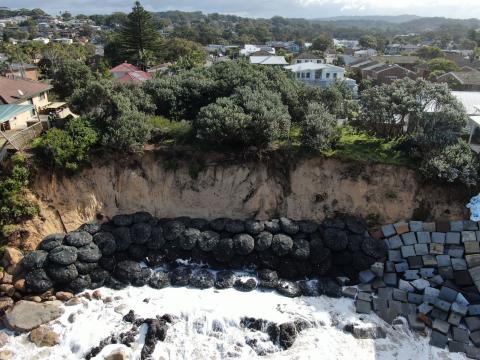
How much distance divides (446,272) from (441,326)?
2.73 metres

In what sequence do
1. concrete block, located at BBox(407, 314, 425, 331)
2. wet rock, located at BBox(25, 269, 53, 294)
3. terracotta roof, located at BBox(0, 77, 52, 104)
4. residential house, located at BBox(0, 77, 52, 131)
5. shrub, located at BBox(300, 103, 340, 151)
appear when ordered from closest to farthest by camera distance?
1. concrete block, located at BBox(407, 314, 425, 331)
2. wet rock, located at BBox(25, 269, 53, 294)
3. shrub, located at BBox(300, 103, 340, 151)
4. residential house, located at BBox(0, 77, 52, 131)
5. terracotta roof, located at BBox(0, 77, 52, 104)

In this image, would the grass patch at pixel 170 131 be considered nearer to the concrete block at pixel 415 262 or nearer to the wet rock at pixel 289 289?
the wet rock at pixel 289 289

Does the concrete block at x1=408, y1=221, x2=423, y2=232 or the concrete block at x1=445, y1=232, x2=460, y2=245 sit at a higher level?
the concrete block at x1=408, y1=221, x2=423, y2=232

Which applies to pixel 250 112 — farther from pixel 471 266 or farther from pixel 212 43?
pixel 212 43

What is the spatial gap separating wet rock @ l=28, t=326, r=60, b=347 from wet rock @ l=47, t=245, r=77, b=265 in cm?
290

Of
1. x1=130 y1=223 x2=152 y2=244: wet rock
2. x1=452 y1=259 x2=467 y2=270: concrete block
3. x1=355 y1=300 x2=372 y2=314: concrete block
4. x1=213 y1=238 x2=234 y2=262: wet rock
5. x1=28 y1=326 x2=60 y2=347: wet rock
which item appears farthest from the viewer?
x1=130 y1=223 x2=152 y2=244: wet rock

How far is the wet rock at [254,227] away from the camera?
17891mm

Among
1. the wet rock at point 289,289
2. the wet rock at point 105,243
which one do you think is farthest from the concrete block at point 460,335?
the wet rock at point 105,243

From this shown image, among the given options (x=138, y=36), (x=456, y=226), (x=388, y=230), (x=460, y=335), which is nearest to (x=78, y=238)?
(x=388, y=230)

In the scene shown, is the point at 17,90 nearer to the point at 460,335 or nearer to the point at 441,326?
the point at 441,326

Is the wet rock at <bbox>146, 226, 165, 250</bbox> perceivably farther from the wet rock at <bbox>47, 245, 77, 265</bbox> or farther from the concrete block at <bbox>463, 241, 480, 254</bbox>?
the concrete block at <bbox>463, 241, 480, 254</bbox>

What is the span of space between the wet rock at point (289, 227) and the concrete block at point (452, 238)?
6575 millimetres

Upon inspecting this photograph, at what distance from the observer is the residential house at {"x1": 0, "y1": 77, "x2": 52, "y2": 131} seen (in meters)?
23.1

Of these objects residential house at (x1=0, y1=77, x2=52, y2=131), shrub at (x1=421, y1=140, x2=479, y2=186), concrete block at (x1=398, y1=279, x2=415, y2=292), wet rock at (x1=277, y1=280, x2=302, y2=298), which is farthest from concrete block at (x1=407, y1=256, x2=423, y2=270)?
residential house at (x1=0, y1=77, x2=52, y2=131)
